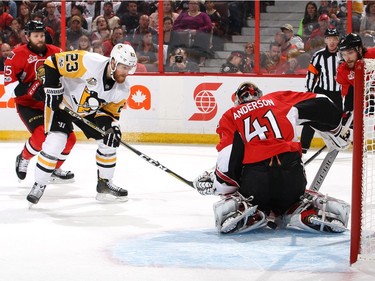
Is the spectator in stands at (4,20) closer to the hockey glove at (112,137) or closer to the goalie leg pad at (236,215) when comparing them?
the hockey glove at (112,137)

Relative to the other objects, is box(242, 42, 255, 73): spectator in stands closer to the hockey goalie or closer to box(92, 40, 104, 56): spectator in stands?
box(92, 40, 104, 56): spectator in stands

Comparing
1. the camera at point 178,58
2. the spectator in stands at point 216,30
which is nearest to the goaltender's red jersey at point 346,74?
the spectator in stands at point 216,30

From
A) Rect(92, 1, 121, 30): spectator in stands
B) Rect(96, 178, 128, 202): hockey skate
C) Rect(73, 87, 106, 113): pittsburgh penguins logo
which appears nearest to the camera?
Rect(73, 87, 106, 113): pittsburgh penguins logo

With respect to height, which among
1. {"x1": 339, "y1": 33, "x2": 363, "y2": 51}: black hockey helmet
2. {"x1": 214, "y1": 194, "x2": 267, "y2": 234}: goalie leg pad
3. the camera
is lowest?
{"x1": 214, "y1": 194, "x2": 267, "y2": 234}: goalie leg pad

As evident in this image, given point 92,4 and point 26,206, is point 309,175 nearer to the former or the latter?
point 26,206

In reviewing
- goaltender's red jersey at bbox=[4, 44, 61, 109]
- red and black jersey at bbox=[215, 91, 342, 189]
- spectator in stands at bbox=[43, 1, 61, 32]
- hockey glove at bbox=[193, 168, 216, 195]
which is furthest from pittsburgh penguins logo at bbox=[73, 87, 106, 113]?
spectator in stands at bbox=[43, 1, 61, 32]

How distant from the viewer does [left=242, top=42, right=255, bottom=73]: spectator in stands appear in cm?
740

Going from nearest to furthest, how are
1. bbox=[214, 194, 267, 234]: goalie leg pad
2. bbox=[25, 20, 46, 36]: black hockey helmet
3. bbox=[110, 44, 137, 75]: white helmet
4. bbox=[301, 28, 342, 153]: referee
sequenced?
bbox=[214, 194, 267, 234]: goalie leg pad < bbox=[110, 44, 137, 75]: white helmet < bbox=[25, 20, 46, 36]: black hockey helmet < bbox=[301, 28, 342, 153]: referee

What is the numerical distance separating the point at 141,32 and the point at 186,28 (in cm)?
39

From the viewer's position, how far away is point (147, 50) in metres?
7.60

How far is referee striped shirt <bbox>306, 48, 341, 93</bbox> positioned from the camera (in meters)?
6.17

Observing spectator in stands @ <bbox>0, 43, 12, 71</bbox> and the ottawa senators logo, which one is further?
spectator in stands @ <bbox>0, 43, 12, 71</bbox>

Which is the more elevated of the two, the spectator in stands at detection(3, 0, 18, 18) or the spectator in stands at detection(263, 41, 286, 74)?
the spectator in stands at detection(3, 0, 18, 18)

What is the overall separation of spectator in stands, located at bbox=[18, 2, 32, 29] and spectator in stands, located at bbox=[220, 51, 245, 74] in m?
1.83
